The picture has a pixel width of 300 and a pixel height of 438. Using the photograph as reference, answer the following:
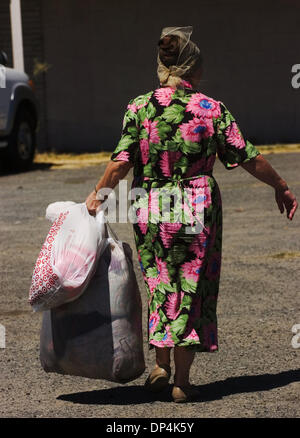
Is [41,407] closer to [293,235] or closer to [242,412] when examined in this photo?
[242,412]

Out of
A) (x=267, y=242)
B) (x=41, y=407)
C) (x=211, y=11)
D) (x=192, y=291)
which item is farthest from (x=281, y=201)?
(x=211, y=11)

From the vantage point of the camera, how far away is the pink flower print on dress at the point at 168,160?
4.72 m

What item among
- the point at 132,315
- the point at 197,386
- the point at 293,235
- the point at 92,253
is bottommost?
the point at 293,235

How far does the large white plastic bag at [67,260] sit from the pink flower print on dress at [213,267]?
20.6 inches

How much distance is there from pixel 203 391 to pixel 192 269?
656mm

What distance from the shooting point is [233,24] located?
17234 mm

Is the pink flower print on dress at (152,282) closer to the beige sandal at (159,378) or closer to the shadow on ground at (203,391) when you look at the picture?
the beige sandal at (159,378)

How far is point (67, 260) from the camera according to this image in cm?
462

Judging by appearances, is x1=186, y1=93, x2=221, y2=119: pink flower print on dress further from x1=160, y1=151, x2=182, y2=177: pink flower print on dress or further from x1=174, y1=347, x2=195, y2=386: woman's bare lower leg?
x1=174, y1=347, x2=195, y2=386: woman's bare lower leg

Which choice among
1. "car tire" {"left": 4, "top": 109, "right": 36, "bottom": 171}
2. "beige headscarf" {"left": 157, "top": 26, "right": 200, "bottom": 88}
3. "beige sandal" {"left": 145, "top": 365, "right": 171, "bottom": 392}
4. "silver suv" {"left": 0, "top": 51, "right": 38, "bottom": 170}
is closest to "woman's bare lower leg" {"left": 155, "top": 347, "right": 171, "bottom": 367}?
"beige sandal" {"left": 145, "top": 365, "right": 171, "bottom": 392}

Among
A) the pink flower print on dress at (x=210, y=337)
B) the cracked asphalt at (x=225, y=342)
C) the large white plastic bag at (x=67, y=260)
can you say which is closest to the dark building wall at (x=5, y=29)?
the cracked asphalt at (x=225, y=342)

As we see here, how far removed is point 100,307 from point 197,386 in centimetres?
74

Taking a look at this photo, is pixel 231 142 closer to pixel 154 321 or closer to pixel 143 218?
pixel 143 218

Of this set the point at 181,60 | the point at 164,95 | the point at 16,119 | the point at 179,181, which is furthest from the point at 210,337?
the point at 16,119
